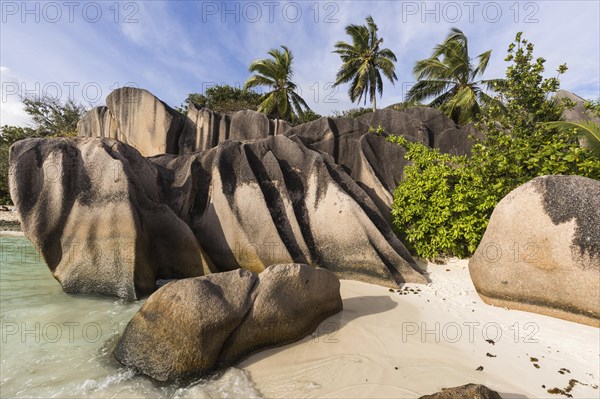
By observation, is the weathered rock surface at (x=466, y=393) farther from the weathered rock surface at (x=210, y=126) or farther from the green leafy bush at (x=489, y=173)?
the weathered rock surface at (x=210, y=126)

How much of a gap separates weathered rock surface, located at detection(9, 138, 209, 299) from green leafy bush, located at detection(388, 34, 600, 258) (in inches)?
271

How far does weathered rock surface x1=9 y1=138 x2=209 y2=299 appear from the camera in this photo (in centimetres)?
603

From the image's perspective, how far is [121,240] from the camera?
609 centimetres

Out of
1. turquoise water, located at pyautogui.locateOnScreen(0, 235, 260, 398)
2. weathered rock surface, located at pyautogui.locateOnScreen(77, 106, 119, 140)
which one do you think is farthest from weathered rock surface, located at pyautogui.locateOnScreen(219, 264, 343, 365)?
weathered rock surface, located at pyautogui.locateOnScreen(77, 106, 119, 140)

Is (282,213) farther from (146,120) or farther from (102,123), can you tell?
(102,123)

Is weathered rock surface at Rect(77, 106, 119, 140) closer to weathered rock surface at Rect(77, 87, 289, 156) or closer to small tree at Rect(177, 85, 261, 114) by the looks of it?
weathered rock surface at Rect(77, 87, 289, 156)

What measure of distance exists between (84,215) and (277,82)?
57.7 ft

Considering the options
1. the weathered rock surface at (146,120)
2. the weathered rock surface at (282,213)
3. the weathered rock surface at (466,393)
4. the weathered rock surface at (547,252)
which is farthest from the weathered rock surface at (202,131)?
the weathered rock surface at (466,393)

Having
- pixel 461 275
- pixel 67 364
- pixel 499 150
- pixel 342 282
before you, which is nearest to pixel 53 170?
pixel 67 364

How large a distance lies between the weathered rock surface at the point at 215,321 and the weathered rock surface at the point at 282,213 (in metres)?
2.90

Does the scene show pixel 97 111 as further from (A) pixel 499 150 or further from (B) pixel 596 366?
(B) pixel 596 366

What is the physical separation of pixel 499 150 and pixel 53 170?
430 inches

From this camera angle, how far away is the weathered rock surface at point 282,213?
714cm

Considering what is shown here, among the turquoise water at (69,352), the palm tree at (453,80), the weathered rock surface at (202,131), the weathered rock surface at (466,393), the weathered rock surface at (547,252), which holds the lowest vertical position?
the turquoise water at (69,352)
